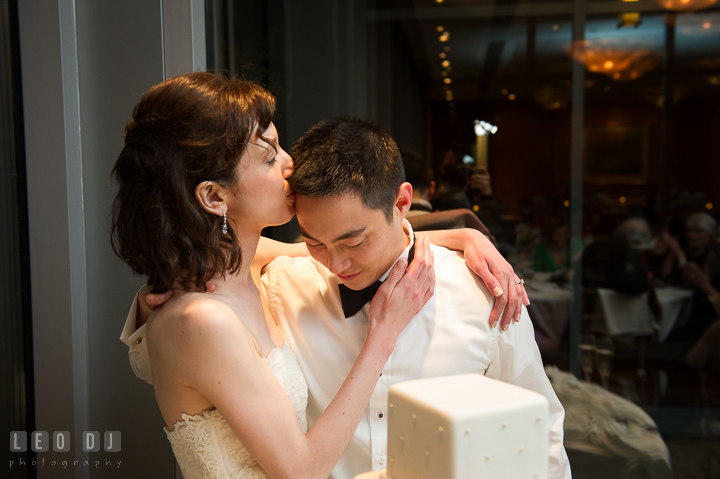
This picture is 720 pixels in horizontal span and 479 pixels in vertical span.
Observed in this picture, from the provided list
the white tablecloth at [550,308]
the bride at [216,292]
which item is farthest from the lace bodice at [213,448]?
the white tablecloth at [550,308]

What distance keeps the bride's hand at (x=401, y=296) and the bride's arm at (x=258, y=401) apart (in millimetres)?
135

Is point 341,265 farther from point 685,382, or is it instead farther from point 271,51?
point 685,382

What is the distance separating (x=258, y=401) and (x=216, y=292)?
283mm

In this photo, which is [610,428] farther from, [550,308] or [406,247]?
[406,247]

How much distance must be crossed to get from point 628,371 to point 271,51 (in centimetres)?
281

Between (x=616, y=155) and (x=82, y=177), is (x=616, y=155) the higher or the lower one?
the higher one

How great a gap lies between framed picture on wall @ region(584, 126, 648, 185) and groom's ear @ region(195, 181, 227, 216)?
256 cm

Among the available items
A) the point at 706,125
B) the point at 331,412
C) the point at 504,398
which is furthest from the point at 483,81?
the point at 504,398

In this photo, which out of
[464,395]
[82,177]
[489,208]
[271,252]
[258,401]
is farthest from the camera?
[489,208]

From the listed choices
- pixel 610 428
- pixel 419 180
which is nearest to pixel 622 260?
pixel 610 428

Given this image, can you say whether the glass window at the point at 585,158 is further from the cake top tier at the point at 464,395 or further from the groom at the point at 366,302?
the cake top tier at the point at 464,395

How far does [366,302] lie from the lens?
4.31ft

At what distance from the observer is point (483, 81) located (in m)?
2.80

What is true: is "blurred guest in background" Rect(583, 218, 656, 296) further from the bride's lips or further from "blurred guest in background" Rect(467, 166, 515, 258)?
the bride's lips
